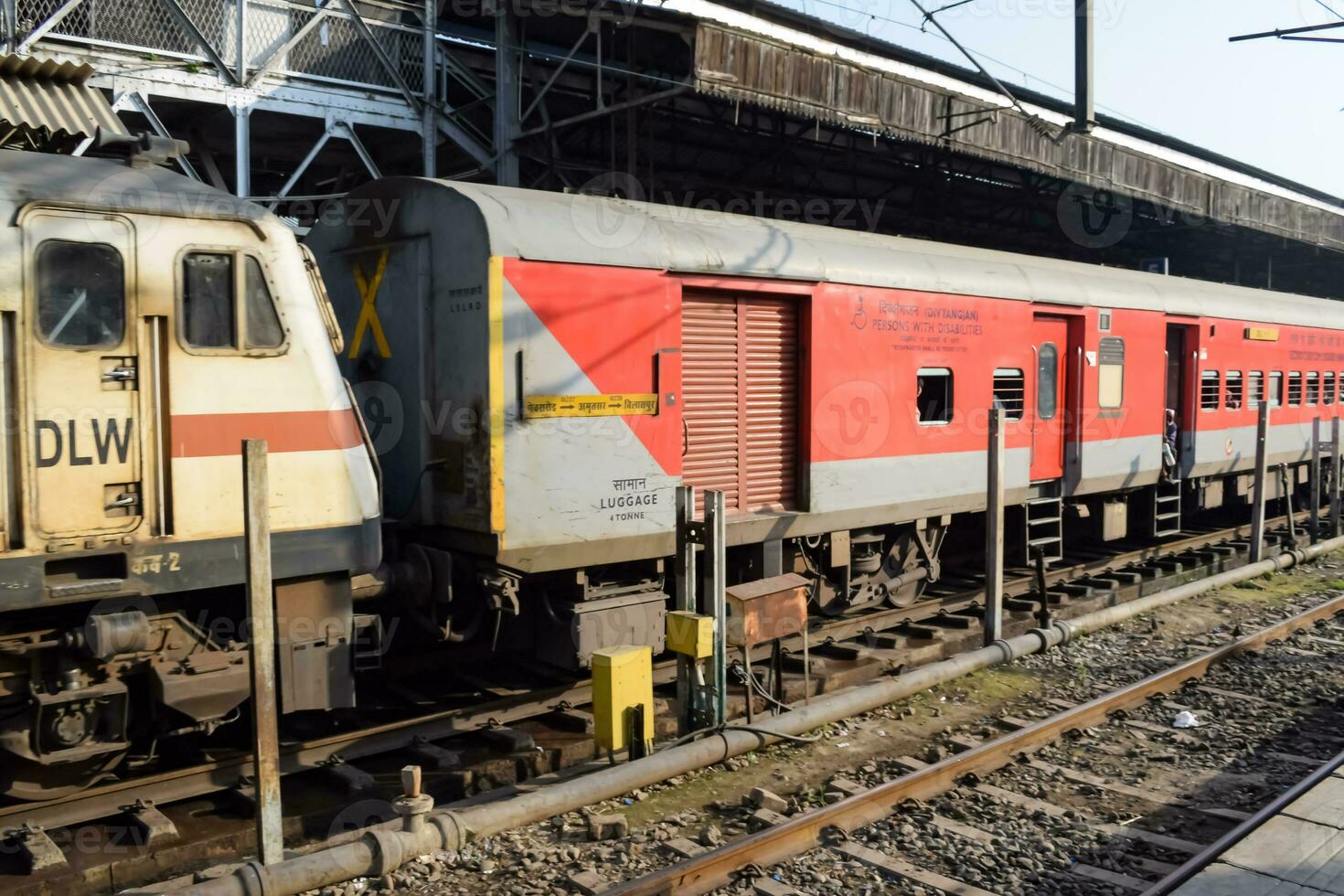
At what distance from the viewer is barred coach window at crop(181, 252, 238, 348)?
5418 mm

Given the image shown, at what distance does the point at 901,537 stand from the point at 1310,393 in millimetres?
11495

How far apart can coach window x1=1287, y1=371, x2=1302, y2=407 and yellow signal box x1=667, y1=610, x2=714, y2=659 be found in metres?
14.0

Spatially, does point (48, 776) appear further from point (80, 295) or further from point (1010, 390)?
point (1010, 390)

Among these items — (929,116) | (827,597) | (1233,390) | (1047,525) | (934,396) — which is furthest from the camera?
(929,116)

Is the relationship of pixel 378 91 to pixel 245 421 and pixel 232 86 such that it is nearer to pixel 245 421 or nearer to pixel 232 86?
pixel 232 86

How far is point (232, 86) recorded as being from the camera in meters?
14.5

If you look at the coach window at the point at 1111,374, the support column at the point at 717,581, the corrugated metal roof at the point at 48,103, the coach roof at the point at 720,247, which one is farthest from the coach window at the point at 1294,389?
the corrugated metal roof at the point at 48,103

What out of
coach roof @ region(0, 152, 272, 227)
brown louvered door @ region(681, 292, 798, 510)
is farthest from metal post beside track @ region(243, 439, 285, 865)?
brown louvered door @ region(681, 292, 798, 510)

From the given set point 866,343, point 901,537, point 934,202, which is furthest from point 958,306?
point 934,202

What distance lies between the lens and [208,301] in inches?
216

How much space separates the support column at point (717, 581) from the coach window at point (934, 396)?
3.74 meters

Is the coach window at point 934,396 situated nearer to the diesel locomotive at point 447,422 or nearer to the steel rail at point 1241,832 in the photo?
the diesel locomotive at point 447,422

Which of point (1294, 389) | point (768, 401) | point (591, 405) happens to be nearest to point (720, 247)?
point (768, 401)

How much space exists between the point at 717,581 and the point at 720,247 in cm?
270
